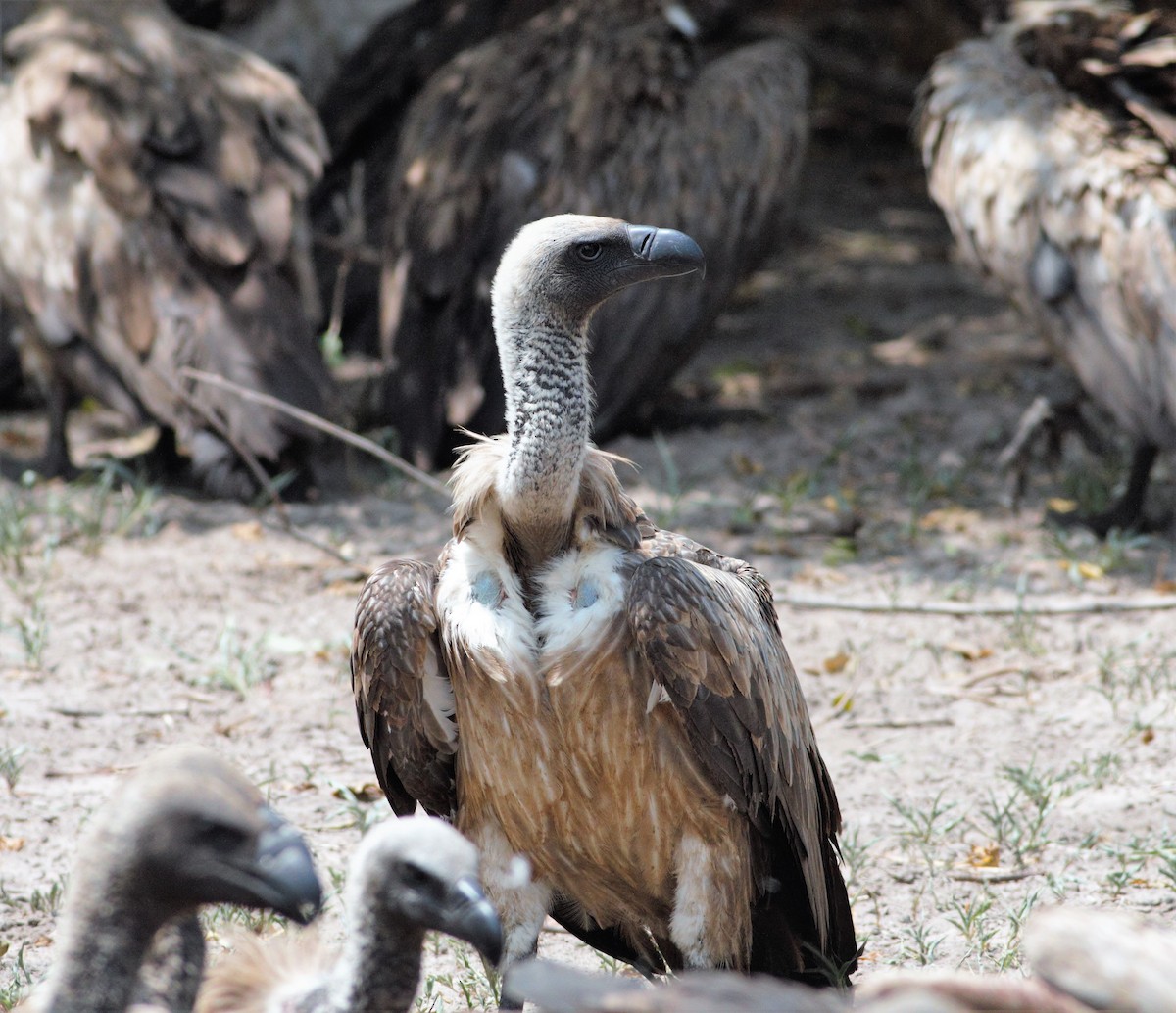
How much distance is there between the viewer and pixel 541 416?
10.6ft

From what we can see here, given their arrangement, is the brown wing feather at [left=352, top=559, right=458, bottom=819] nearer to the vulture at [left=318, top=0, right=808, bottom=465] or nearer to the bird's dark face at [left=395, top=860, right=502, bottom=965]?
the bird's dark face at [left=395, top=860, right=502, bottom=965]

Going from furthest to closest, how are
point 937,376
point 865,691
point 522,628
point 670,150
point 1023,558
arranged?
point 937,376 < point 670,150 < point 1023,558 < point 865,691 < point 522,628

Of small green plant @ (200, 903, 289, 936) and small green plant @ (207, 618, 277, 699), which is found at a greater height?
small green plant @ (200, 903, 289, 936)

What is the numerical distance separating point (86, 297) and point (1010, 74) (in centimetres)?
384

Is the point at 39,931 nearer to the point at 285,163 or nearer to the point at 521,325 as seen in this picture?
the point at 521,325

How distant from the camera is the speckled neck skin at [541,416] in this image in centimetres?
325

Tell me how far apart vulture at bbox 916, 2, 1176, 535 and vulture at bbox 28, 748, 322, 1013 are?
4.21m

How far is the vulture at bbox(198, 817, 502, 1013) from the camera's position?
243 centimetres

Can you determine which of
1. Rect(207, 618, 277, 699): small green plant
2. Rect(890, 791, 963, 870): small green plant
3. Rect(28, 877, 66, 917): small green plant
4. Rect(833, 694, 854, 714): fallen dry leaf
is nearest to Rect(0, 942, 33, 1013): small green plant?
Rect(28, 877, 66, 917): small green plant

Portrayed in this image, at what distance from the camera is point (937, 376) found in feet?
26.1

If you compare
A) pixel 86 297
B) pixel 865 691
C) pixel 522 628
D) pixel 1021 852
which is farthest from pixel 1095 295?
pixel 86 297

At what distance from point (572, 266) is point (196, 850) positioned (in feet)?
4.99

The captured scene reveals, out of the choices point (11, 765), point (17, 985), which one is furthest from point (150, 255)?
point (17, 985)

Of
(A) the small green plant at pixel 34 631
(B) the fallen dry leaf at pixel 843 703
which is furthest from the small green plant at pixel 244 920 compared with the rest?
(B) the fallen dry leaf at pixel 843 703
